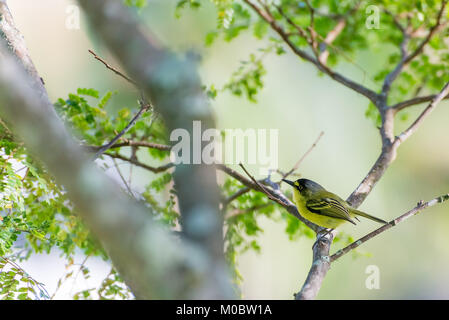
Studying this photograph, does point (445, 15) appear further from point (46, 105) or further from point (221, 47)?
point (221, 47)

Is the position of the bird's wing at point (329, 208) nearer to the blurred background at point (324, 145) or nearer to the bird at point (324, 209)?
the bird at point (324, 209)

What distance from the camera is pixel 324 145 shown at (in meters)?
7.47

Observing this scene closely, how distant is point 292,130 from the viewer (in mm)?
7727

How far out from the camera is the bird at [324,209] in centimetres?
281

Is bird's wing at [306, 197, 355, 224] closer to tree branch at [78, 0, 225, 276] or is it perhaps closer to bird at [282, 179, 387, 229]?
bird at [282, 179, 387, 229]

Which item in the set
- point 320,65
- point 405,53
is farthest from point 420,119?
point 405,53

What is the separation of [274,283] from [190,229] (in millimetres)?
4264

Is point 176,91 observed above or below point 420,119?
above

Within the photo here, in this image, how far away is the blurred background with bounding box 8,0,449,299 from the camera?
698 centimetres

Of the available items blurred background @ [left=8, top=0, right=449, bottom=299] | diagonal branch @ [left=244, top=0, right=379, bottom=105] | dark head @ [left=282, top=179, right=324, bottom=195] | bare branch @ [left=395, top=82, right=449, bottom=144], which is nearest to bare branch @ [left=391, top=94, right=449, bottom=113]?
diagonal branch @ [left=244, top=0, right=379, bottom=105]

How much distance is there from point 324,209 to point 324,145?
4700mm

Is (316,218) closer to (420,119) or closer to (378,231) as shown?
(378,231)

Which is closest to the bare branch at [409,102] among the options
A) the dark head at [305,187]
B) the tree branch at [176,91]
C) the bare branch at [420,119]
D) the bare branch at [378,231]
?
the bare branch at [420,119]

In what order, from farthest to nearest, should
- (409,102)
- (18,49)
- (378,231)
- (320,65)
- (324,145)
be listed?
(324,145)
(320,65)
(409,102)
(378,231)
(18,49)
